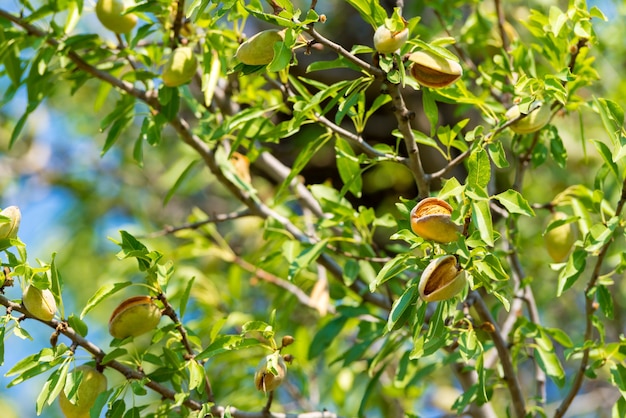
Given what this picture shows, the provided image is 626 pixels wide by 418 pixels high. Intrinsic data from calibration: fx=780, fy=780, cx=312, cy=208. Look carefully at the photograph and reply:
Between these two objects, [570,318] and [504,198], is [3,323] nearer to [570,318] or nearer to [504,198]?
[504,198]

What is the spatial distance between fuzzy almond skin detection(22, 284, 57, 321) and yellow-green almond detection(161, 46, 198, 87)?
379 millimetres

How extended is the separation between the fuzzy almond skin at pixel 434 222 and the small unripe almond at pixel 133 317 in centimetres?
35

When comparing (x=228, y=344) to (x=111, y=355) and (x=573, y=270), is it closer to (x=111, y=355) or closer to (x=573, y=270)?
(x=111, y=355)

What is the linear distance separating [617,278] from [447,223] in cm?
188

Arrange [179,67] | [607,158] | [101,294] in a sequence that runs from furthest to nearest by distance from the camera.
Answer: [179,67] → [607,158] → [101,294]

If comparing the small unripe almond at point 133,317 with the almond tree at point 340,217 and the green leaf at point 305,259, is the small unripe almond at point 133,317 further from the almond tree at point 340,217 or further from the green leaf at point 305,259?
the green leaf at point 305,259

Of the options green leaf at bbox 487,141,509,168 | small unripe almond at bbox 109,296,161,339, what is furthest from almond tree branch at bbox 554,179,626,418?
small unripe almond at bbox 109,296,161,339

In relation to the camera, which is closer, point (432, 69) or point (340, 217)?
point (432, 69)

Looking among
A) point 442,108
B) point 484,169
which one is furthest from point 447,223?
point 442,108

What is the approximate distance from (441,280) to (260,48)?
33cm

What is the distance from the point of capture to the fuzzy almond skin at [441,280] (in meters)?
0.80

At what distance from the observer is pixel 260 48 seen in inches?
35.0

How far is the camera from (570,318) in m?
2.64

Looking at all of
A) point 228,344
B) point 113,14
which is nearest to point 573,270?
point 228,344
